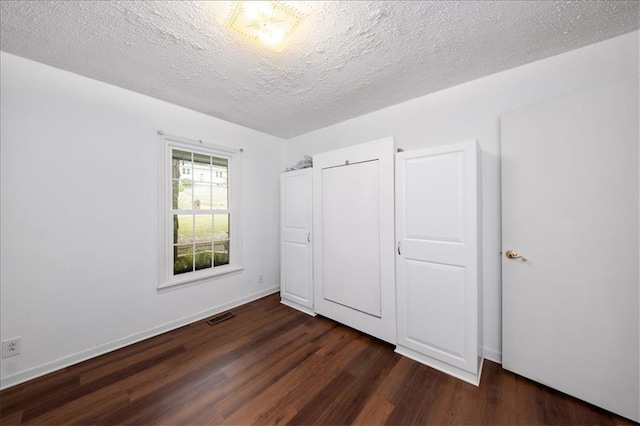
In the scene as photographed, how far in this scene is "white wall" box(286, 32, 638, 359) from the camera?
5.46 ft

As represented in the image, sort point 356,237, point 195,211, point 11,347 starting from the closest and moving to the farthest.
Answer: point 11,347 → point 356,237 → point 195,211

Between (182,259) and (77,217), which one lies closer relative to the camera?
(77,217)

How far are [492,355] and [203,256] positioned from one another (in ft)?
10.8

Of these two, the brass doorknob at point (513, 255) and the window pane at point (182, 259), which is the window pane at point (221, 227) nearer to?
the window pane at point (182, 259)

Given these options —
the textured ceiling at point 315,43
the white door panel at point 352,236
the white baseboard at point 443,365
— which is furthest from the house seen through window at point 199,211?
the white baseboard at point 443,365

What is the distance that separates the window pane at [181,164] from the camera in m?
2.71

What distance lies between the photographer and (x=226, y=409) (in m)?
1.53

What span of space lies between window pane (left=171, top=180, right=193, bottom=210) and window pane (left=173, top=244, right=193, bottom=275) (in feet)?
1.63

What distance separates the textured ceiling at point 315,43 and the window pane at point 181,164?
2.09 ft

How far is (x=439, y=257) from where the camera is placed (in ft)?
6.28

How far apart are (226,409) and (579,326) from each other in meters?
2.52

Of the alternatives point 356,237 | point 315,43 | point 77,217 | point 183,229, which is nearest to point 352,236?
point 356,237

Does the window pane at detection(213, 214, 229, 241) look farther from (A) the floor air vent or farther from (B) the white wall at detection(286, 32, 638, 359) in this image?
(B) the white wall at detection(286, 32, 638, 359)

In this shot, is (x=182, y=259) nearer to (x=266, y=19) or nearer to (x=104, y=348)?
(x=104, y=348)
